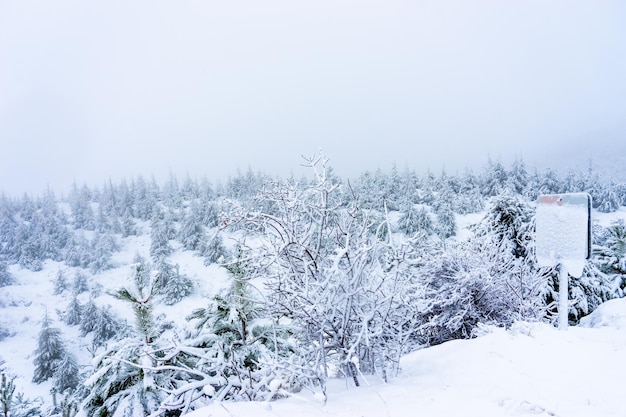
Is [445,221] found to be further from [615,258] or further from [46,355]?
[46,355]

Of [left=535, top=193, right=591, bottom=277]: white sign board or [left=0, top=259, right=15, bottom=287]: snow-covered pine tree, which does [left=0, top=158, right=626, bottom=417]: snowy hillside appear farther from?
[left=0, top=259, right=15, bottom=287]: snow-covered pine tree

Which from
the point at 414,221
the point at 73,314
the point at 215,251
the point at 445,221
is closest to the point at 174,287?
the point at 215,251

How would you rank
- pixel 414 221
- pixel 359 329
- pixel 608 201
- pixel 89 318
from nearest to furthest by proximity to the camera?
1. pixel 359 329
2. pixel 89 318
3. pixel 414 221
4. pixel 608 201

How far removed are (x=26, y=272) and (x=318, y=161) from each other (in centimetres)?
5261

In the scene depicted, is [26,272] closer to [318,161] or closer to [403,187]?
[403,187]

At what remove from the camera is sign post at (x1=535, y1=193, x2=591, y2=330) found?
4.30m

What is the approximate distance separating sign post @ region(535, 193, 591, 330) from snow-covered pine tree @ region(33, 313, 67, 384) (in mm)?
30798

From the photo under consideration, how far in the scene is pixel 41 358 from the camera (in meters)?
25.4

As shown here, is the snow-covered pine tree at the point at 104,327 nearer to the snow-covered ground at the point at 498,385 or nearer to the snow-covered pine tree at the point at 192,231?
the snow-covered pine tree at the point at 192,231

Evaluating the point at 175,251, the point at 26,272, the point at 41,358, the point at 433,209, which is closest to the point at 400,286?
the point at 41,358

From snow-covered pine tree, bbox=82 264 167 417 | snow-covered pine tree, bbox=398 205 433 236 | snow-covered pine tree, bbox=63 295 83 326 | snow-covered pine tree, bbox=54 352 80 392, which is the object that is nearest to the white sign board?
snow-covered pine tree, bbox=82 264 167 417

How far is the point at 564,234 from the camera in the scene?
4.41 metres

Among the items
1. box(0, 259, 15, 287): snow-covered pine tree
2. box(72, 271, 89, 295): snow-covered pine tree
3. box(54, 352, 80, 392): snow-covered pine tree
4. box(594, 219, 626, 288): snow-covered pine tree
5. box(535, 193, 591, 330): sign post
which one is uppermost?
box(535, 193, 591, 330): sign post

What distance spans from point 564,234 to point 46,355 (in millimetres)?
32181
